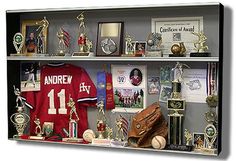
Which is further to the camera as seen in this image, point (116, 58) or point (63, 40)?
point (63, 40)

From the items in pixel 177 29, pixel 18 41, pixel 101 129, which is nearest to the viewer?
pixel 177 29

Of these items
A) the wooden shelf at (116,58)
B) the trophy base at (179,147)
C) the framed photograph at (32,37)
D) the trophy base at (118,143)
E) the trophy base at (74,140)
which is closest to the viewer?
the wooden shelf at (116,58)

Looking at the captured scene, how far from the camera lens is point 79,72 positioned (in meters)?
2.75

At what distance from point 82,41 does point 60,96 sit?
0.40 metres

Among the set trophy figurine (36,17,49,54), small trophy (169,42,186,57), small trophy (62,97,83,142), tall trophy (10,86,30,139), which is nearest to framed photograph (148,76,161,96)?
small trophy (169,42,186,57)

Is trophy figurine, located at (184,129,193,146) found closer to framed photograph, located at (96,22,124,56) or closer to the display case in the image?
the display case

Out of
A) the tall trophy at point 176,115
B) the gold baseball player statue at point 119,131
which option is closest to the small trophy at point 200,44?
the tall trophy at point 176,115

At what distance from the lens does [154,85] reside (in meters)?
2.60

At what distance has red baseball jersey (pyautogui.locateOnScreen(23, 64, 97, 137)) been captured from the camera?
2730 mm

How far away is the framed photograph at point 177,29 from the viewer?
2486mm

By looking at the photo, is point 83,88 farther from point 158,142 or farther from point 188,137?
point 188,137

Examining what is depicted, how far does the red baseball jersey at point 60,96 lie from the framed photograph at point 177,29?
53cm

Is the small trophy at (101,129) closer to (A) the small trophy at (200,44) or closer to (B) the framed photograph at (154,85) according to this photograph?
(B) the framed photograph at (154,85)

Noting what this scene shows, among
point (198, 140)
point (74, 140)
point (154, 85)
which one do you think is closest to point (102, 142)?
point (74, 140)
